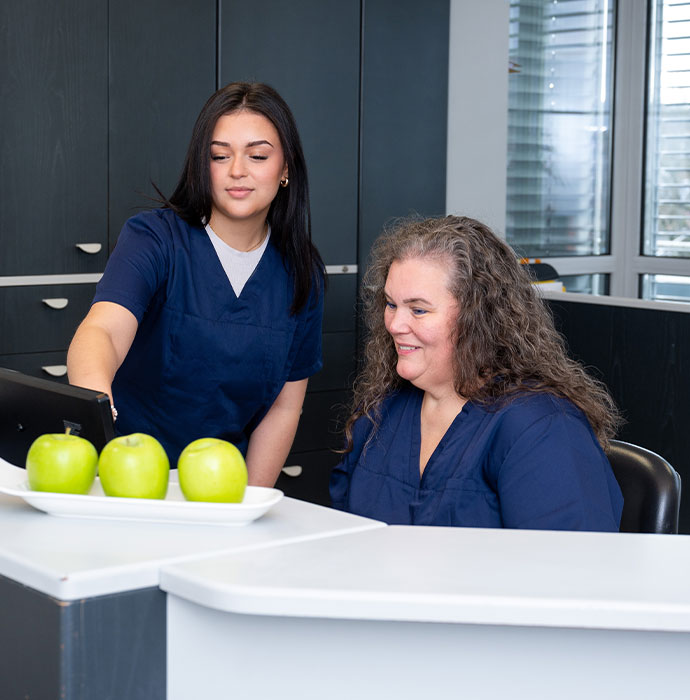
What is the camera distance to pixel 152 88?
123 inches

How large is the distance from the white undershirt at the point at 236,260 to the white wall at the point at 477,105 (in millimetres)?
2022

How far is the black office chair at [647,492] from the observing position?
1.51 meters

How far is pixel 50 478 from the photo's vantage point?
1.15 meters

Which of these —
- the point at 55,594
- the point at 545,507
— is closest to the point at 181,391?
the point at 545,507

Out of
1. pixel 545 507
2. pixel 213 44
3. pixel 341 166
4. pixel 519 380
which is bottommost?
pixel 545 507

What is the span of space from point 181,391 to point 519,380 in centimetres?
76

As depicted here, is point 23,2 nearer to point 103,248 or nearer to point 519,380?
point 103,248

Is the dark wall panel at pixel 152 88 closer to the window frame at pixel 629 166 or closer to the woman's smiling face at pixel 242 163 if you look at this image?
the woman's smiling face at pixel 242 163

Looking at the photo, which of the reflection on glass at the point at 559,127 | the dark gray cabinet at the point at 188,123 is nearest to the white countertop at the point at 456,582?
the dark gray cabinet at the point at 188,123

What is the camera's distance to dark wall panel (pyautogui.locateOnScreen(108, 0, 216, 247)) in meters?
3.06

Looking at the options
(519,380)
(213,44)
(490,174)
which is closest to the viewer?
(519,380)

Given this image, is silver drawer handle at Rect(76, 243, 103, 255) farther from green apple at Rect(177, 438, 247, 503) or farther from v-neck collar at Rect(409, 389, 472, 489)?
green apple at Rect(177, 438, 247, 503)

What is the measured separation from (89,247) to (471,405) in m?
1.75

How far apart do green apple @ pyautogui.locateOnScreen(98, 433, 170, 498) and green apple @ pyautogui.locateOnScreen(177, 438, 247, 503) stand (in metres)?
0.03
